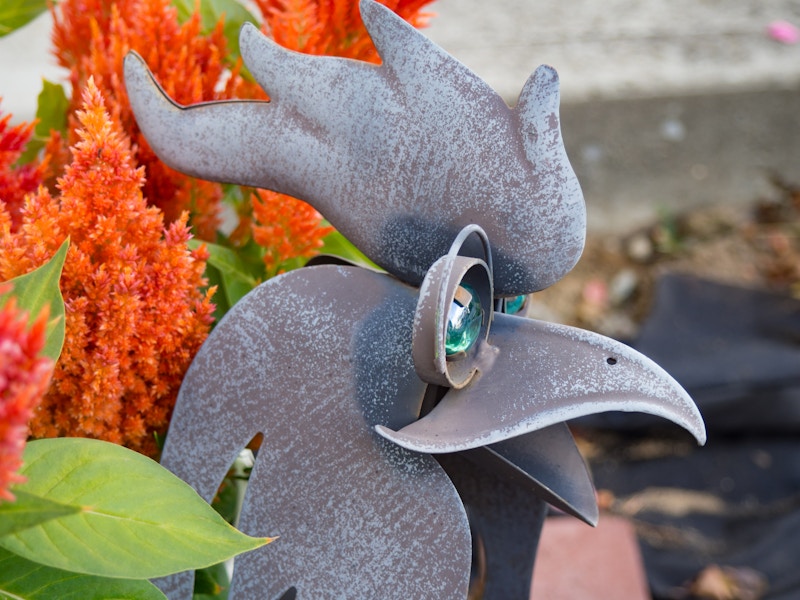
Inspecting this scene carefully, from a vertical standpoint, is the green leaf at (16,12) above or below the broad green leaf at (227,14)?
→ above

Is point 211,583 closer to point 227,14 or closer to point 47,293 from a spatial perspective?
point 47,293

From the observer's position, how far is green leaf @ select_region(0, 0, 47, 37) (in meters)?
0.63

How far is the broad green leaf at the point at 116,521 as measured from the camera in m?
0.37

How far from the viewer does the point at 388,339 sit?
455 mm

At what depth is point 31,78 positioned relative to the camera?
1.88 meters

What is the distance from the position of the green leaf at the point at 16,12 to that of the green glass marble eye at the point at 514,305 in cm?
42

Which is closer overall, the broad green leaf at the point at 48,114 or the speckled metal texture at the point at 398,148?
the speckled metal texture at the point at 398,148

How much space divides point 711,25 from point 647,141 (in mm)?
352

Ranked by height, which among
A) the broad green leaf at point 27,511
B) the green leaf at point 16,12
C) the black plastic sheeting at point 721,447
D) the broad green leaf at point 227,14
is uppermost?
the green leaf at point 16,12

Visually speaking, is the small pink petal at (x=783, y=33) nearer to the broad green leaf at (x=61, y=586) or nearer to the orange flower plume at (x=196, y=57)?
the orange flower plume at (x=196, y=57)

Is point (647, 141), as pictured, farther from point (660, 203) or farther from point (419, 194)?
point (419, 194)

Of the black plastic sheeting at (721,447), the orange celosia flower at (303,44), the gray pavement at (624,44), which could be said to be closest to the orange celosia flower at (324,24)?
the orange celosia flower at (303,44)

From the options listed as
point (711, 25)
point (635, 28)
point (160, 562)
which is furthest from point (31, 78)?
point (160, 562)

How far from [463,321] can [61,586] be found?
0.76 feet
